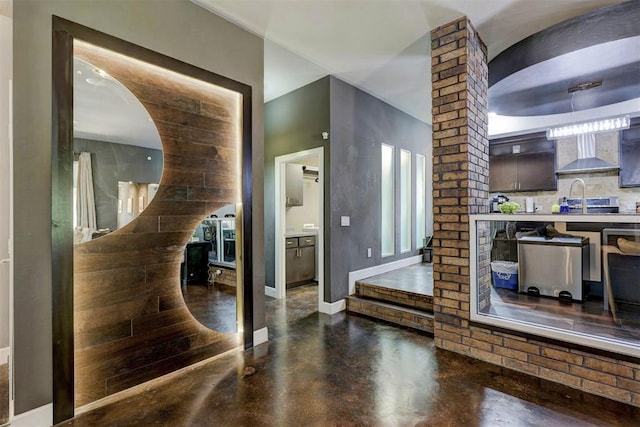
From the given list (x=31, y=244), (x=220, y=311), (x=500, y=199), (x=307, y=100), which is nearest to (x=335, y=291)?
(x=220, y=311)

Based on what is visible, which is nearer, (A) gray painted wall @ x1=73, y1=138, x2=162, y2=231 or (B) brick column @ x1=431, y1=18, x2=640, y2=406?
(A) gray painted wall @ x1=73, y1=138, x2=162, y2=231

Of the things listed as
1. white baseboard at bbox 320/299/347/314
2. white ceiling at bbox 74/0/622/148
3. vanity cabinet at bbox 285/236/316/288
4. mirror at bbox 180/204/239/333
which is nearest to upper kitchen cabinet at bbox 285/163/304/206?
vanity cabinet at bbox 285/236/316/288

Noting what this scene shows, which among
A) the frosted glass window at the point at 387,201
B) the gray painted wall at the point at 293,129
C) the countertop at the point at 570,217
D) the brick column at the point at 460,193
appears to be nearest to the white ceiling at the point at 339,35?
the brick column at the point at 460,193

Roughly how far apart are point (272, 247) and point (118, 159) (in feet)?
9.26

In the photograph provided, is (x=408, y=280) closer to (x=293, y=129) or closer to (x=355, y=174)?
(x=355, y=174)

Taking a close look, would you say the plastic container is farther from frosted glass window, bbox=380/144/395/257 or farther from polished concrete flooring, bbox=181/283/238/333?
polished concrete flooring, bbox=181/283/238/333

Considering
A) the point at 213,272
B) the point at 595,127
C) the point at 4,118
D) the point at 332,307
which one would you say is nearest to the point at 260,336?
the point at 213,272

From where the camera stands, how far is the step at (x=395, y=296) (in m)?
3.67

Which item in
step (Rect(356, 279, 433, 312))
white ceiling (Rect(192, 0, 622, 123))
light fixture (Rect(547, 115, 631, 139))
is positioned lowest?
step (Rect(356, 279, 433, 312))

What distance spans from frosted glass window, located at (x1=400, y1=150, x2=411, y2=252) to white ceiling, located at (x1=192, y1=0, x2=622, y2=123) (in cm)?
173

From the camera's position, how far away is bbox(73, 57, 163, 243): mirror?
6.85ft

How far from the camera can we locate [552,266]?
10.6 ft

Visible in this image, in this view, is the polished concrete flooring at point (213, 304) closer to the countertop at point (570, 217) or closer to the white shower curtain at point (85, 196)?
the white shower curtain at point (85, 196)

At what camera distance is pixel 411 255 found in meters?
5.77
